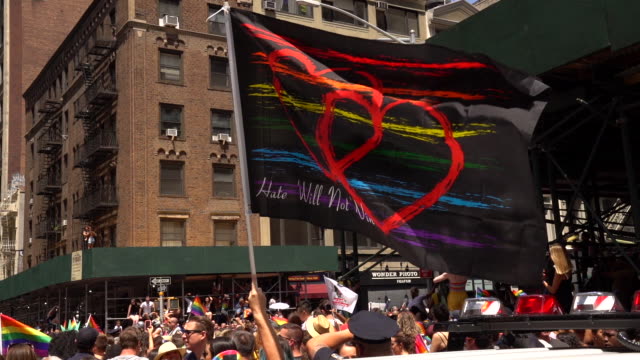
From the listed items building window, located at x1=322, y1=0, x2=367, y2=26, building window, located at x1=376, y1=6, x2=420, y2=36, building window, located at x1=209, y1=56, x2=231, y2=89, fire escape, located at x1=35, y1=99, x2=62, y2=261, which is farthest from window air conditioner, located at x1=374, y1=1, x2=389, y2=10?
fire escape, located at x1=35, y1=99, x2=62, y2=261

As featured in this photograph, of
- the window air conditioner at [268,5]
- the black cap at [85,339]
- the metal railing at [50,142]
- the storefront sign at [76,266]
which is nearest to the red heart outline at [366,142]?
the black cap at [85,339]

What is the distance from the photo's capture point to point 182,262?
31.2m

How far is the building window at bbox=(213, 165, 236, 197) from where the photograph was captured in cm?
3844

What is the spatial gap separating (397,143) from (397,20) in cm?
3989

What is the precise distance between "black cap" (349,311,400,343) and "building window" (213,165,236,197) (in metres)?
34.4

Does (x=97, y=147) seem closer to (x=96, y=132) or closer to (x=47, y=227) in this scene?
(x=96, y=132)

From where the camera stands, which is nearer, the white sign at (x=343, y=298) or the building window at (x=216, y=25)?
the white sign at (x=343, y=298)

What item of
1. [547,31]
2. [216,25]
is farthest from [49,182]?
[547,31]

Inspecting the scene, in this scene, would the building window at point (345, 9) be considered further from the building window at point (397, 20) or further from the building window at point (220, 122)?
the building window at point (220, 122)

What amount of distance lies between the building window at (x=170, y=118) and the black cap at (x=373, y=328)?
3385cm

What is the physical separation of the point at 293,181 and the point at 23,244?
2361 inches

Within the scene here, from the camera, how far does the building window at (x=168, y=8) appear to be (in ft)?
125

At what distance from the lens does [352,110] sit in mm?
6441

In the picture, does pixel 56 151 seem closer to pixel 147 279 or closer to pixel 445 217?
pixel 147 279
